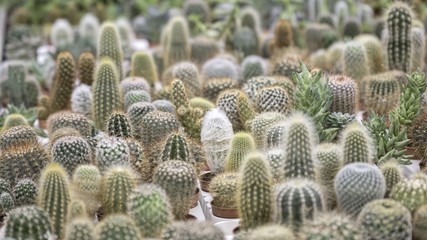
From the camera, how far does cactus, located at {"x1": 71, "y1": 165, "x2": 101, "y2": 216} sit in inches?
163

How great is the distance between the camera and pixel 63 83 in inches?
246

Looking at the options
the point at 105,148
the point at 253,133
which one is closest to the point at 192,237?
the point at 105,148

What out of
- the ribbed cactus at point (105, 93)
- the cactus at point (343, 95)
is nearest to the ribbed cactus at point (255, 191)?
the cactus at point (343, 95)

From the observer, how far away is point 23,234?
3.75 m

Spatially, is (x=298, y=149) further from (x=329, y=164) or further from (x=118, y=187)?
(x=118, y=187)

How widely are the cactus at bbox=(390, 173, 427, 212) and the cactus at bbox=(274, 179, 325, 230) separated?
52 centimetres

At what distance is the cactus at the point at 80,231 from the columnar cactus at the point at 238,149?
48.7 inches

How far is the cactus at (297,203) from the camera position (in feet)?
12.0

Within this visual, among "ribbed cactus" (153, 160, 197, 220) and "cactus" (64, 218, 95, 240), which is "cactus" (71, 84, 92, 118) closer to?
"ribbed cactus" (153, 160, 197, 220)

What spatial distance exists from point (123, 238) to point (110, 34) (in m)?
3.13

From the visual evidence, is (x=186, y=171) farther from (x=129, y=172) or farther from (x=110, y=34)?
(x=110, y=34)

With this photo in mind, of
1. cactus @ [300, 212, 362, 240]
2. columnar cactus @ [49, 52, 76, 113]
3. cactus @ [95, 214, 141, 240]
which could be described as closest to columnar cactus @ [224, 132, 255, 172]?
cactus @ [300, 212, 362, 240]

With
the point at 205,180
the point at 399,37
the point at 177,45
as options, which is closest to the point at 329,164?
the point at 205,180

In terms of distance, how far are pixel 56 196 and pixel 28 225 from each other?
25cm
